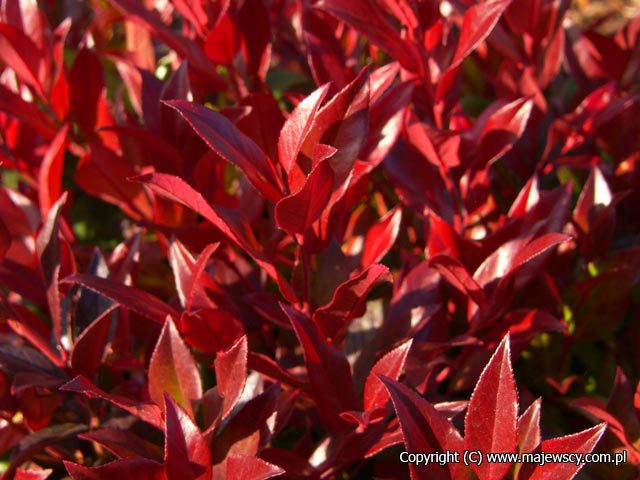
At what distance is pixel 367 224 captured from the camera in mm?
1405

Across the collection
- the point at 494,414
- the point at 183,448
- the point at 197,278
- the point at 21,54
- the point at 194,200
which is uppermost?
the point at 21,54

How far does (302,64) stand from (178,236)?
91 centimetres

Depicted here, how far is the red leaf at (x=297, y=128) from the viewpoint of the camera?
84 centimetres

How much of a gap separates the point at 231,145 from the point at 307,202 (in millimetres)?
109

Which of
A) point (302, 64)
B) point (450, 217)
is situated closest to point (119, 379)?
point (450, 217)

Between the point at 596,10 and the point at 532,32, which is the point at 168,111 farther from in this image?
the point at 596,10

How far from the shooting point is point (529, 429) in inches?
33.3

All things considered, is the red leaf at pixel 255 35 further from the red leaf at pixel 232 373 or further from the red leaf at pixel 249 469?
the red leaf at pixel 249 469

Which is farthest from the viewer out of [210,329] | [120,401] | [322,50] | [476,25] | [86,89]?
[86,89]

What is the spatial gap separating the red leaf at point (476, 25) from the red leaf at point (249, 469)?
631 mm

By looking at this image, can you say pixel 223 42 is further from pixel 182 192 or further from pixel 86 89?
pixel 182 192

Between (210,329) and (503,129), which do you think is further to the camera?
(503,129)

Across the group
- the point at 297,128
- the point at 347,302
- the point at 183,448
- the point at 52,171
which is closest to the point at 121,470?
the point at 183,448

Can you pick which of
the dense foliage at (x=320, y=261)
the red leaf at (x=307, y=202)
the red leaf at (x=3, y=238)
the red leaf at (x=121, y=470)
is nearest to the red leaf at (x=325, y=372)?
the dense foliage at (x=320, y=261)
